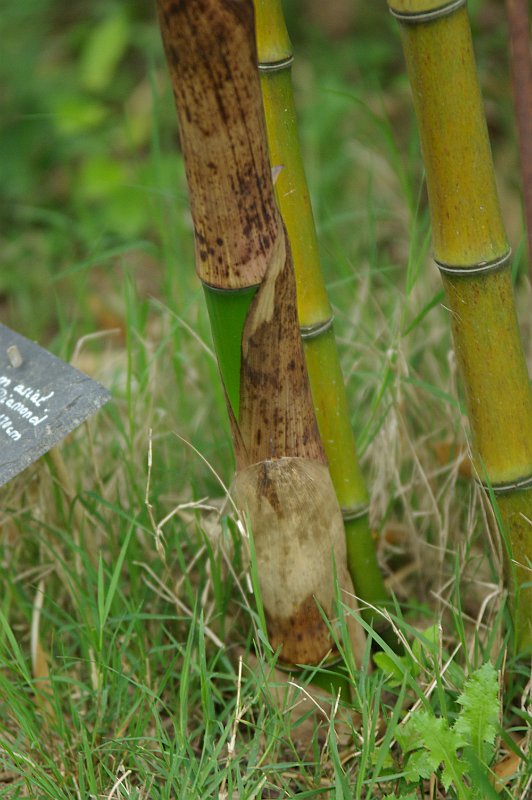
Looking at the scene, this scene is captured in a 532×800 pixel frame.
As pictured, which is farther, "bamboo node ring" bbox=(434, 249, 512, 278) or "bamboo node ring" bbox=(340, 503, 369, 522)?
"bamboo node ring" bbox=(340, 503, 369, 522)

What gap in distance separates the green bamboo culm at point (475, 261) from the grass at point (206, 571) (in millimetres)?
87

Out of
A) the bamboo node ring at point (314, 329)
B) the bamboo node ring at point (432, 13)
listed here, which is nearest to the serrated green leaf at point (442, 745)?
the bamboo node ring at point (314, 329)

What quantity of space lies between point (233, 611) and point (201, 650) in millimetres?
273

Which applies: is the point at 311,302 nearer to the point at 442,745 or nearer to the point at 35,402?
the point at 35,402

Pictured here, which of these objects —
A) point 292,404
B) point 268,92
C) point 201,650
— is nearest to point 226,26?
point 268,92

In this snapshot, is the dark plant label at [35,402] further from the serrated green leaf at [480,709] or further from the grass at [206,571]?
the serrated green leaf at [480,709]

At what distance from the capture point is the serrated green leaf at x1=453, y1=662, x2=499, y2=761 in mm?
907

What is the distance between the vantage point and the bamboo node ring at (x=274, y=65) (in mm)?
947

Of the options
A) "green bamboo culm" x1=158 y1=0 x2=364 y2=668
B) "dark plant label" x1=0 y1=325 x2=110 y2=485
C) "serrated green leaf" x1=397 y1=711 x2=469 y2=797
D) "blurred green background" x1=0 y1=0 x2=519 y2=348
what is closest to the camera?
"green bamboo culm" x1=158 y1=0 x2=364 y2=668

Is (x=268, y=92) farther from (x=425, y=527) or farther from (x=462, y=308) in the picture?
(x=425, y=527)

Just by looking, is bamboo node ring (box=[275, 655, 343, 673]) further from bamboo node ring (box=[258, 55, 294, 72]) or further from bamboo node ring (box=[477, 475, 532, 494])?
bamboo node ring (box=[258, 55, 294, 72])

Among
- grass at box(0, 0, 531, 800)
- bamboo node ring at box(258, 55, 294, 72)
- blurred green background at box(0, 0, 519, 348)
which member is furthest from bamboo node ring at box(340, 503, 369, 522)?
blurred green background at box(0, 0, 519, 348)

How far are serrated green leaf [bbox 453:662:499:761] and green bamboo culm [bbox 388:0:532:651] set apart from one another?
134 mm

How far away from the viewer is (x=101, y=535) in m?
1.30
